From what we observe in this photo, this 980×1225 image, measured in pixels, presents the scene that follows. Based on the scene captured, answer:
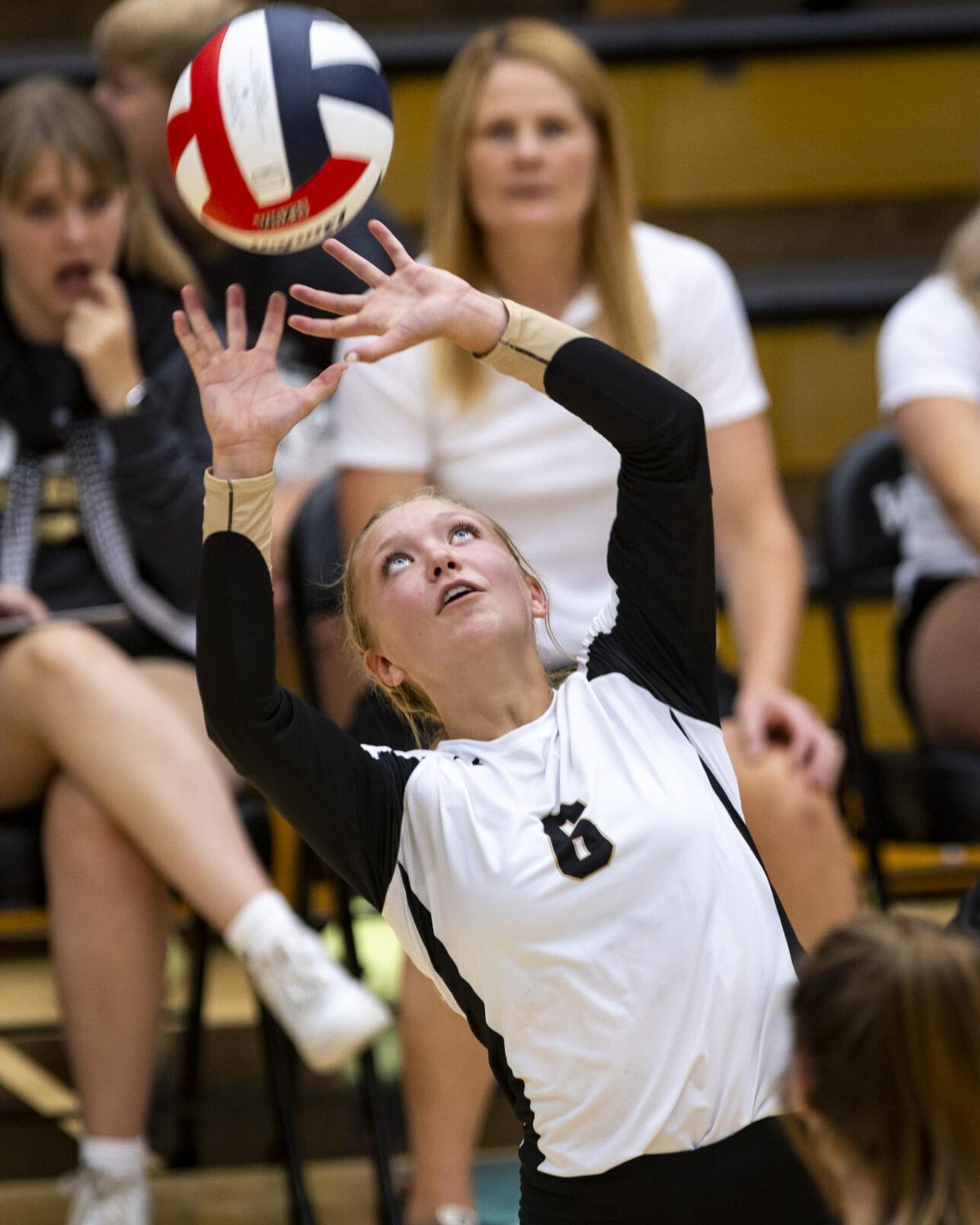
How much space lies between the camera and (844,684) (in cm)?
255

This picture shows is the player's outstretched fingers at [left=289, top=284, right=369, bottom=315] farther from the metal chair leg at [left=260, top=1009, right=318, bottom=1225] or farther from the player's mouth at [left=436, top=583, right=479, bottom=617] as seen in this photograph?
the metal chair leg at [left=260, top=1009, right=318, bottom=1225]

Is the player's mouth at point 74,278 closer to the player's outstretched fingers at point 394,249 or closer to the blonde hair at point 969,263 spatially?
the player's outstretched fingers at point 394,249

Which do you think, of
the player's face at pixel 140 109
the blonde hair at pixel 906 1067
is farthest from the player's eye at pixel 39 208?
the blonde hair at pixel 906 1067

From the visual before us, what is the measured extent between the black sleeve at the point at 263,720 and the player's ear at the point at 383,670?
11 centimetres

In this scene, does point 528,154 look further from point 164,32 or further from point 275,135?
point 275,135

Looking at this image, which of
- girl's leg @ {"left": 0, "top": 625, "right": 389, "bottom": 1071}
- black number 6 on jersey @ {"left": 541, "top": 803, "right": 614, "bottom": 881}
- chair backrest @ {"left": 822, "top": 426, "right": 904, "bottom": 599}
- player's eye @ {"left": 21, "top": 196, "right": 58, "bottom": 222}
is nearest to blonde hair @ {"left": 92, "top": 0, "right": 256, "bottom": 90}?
player's eye @ {"left": 21, "top": 196, "right": 58, "bottom": 222}

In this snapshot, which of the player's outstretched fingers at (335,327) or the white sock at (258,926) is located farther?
the white sock at (258,926)

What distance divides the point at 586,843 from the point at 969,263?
1577 millimetres

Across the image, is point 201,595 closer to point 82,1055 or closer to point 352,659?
point 352,659

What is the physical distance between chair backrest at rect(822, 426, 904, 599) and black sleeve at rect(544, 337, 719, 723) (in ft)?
3.88

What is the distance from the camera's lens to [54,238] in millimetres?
2406

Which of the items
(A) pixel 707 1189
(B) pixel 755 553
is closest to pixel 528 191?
(B) pixel 755 553

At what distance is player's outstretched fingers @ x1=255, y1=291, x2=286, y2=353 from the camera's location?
1.40 meters

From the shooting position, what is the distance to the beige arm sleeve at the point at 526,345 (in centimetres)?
145
